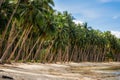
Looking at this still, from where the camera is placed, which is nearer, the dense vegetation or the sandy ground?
the sandy ground

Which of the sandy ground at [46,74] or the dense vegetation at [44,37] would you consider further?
the dense vegetation at [44,37]

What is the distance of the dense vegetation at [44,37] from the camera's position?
202 feet

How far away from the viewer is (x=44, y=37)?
A: 83.3 m

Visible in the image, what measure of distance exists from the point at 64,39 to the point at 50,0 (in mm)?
36294

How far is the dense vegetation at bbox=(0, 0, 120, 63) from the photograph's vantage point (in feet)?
202

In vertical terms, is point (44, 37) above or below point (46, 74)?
above

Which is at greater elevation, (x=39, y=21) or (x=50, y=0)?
(x=50, y=0)

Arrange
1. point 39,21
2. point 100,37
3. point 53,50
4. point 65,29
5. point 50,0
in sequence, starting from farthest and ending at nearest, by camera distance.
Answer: point 100,37
point 53,50
point 65,29
point 50,0
point 39,21

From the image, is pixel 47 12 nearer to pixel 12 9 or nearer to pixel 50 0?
pixel 50 0

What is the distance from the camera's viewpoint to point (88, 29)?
151 metres

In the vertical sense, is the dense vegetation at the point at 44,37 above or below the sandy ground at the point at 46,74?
above

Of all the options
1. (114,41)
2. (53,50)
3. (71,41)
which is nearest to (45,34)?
(53,50)

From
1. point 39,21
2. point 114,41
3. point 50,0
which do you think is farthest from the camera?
point 114,41

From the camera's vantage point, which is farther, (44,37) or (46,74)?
(44,37)
